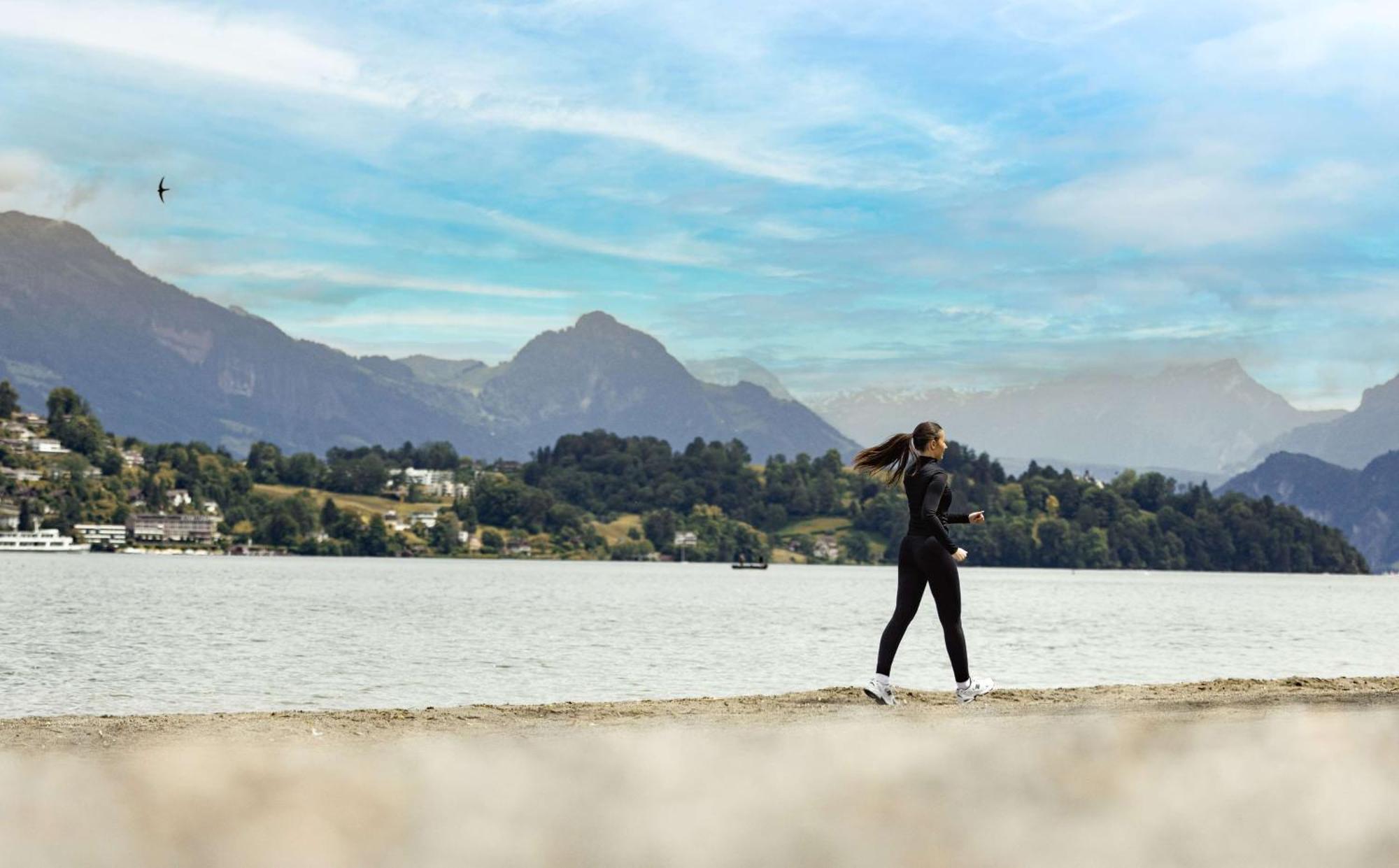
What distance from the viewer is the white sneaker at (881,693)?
56.1 ft

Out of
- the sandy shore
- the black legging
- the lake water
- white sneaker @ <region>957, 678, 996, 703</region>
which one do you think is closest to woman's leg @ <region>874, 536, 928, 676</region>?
the black legging

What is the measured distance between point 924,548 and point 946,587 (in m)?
0.45

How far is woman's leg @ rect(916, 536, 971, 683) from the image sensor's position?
16.4 meters

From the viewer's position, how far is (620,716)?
53.4 feet

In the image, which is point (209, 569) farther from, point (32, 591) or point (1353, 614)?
point (1353, 614)

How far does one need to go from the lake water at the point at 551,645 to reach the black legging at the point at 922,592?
13.8 m

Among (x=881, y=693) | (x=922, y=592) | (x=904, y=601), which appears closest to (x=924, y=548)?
(x=922, y=592)

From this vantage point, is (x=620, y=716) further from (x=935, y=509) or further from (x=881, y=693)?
(x=935, y=509)

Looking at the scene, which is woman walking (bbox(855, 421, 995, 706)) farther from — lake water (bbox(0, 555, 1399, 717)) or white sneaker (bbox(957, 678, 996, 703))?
lake water (bbox(0, 555, 1399, 717))

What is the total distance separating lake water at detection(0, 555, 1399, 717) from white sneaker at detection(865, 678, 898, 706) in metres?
13.6

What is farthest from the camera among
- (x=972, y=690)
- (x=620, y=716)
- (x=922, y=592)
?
(x=972, y=690)

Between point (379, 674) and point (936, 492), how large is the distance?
943 inches

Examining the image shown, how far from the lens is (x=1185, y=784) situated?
444 inches

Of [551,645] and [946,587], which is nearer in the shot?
[946,587]
